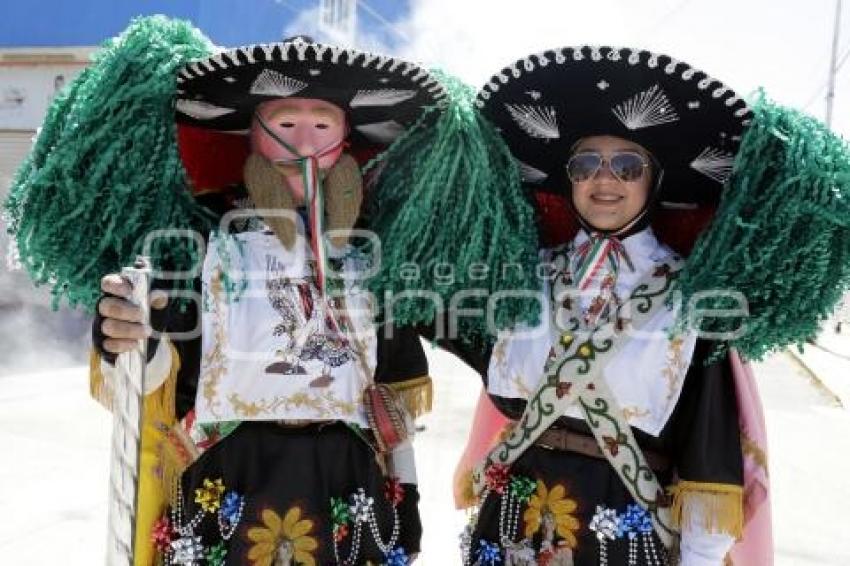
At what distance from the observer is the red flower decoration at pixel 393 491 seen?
186cm

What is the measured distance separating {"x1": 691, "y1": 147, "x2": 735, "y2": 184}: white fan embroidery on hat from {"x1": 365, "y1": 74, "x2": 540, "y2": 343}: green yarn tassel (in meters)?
0.42

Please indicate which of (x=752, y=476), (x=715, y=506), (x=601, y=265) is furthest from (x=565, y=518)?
(x=601, y=265)

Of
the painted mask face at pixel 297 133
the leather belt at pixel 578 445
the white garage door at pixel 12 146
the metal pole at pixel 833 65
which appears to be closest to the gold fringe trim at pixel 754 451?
the leather belt at pixel 578 445

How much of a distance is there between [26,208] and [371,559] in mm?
1080

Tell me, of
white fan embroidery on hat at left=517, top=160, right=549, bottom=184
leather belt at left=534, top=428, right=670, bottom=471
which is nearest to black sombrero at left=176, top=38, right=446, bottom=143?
white fan embroidery on hat at left=517, top=160, right=549, bottom=184

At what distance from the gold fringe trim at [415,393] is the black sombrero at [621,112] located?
0.59 meters

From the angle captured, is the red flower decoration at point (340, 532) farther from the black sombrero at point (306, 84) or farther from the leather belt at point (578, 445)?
the black sombrero at point (306, 84)

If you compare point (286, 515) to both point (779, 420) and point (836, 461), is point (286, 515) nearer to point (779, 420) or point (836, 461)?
point (836, 461)

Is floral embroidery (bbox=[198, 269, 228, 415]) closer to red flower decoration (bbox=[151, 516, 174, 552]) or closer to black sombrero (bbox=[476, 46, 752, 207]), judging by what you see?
red flower decoration (bbox=[151, 516, 174, 552])

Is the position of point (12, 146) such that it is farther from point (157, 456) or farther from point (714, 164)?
point (714, 164)

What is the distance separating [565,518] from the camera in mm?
1762

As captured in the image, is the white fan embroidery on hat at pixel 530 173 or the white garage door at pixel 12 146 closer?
the white fan embroidery on hat at pixel 530 173

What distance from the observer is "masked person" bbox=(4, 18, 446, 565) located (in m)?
1.70

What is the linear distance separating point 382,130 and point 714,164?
81cm
